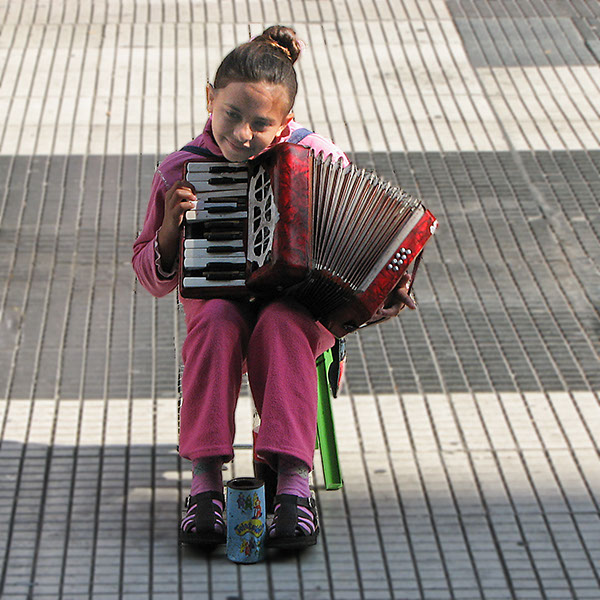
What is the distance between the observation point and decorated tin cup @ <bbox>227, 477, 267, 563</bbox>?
121 inches

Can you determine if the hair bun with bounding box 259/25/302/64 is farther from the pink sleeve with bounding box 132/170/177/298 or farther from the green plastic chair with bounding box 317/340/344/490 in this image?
the green plastic chair with bounding box 317/340/344/490

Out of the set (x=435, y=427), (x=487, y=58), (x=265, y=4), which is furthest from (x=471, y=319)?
(x=265, y=4)

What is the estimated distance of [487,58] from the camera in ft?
25.1

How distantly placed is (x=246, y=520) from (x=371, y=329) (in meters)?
1.96

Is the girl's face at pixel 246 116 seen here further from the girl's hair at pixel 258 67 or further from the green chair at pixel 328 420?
the green chair at pixel 328 420

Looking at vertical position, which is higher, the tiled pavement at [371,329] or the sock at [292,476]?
the tiled pavement at [371,329]

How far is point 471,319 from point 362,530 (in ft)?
5.57

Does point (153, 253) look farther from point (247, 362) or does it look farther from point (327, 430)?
point (327, 430)

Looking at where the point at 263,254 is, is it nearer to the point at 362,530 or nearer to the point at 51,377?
the point at 362,530

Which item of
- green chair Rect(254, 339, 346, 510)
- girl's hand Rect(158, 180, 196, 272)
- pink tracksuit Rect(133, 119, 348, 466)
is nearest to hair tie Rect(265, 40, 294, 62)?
pink tracksuit Rect(133, 119, 348, 466)

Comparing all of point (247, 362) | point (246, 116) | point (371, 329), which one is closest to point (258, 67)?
point (246, 116)

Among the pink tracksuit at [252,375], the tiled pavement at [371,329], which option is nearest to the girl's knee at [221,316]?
the pink tracksuit at [252,375]

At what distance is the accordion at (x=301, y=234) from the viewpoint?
3072mm

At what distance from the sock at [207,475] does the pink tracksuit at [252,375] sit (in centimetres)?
5
